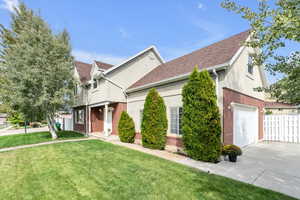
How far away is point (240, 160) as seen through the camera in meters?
6.64

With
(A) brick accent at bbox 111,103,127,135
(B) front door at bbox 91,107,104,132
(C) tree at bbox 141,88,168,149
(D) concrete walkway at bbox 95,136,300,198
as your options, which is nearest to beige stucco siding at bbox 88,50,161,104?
(A) brick accent at bbox 111,103,127,135

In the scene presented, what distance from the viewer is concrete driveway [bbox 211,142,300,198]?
170 inches

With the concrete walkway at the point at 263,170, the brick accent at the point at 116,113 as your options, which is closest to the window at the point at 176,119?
the concrete walkway at the point at 263,170

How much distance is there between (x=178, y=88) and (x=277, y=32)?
5777 mm

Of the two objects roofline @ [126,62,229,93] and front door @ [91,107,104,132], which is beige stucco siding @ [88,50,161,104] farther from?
front door @ [91,107,104,132]

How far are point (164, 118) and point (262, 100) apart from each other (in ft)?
29.3

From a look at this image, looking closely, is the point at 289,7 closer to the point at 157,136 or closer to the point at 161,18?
the point at 157,136

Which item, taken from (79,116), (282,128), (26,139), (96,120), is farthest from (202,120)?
(79,116)

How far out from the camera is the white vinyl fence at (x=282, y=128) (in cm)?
1100

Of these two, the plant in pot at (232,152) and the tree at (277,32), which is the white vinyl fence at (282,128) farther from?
the plant in pot at (232,152)

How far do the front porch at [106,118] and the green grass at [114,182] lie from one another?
6.27 meters


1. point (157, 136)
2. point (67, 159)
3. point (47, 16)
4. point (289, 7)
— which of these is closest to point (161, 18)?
point (47, 16)

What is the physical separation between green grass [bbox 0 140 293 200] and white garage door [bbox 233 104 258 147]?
172 inches

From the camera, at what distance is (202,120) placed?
6.40 m
